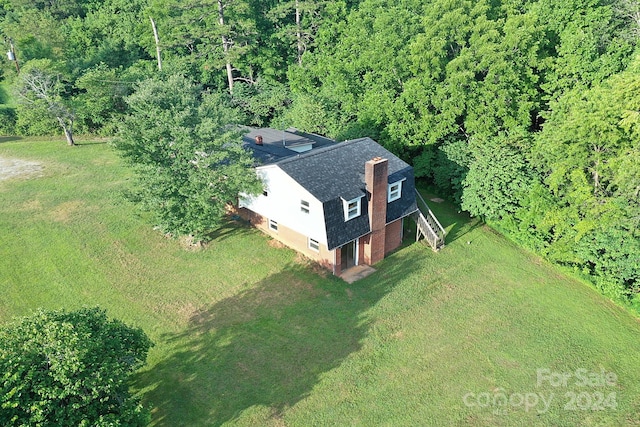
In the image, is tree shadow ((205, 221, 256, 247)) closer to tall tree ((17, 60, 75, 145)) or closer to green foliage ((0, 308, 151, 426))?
green foliage ((0, 308, 151, 426))

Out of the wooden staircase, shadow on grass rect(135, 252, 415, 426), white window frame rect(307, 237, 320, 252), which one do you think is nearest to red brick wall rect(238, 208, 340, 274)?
white window frame rect(307, 237, 320, 252)

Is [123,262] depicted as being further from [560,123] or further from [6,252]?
[560,123]

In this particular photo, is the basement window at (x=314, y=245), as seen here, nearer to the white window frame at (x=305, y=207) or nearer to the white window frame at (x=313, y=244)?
the white window frame at (x=313, y=244)

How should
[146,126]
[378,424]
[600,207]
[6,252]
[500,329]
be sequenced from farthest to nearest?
[6,252]
[146,126]
[600,207]
[500,329]
[378,424]

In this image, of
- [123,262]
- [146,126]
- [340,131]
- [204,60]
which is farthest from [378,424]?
[204,60]

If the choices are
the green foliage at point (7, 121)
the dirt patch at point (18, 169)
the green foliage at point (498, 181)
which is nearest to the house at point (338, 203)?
the green foliage at point (498, 181)

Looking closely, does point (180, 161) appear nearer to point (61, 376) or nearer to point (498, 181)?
point (61, 376)
